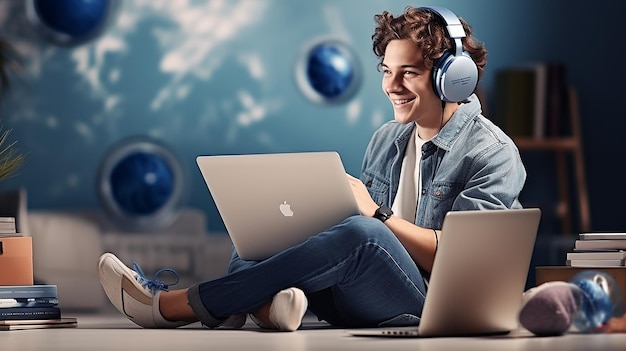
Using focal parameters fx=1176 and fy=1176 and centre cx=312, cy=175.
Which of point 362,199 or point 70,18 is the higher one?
point 70,18

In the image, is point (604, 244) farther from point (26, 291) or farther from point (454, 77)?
point (26, 291)

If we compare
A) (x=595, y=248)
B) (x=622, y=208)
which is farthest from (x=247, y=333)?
(x=622, y=208)

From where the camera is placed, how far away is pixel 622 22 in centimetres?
514

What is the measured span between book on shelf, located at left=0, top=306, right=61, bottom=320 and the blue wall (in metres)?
1.81

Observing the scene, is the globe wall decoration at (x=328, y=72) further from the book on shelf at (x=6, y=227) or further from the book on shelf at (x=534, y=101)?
the book on shelf at (x=6, y=227)

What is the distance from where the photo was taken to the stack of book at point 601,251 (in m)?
2.68

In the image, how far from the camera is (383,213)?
2.68 metres

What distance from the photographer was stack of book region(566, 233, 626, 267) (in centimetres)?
268

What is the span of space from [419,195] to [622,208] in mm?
2517

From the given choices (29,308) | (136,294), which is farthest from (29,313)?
(136,294)

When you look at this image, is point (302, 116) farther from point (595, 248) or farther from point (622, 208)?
point (595, 248)

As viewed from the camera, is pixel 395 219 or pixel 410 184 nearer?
pixel 395 219

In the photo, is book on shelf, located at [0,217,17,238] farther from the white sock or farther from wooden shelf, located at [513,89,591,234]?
wooden shelf, located at [513,89,591,234]

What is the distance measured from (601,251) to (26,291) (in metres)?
1.44
